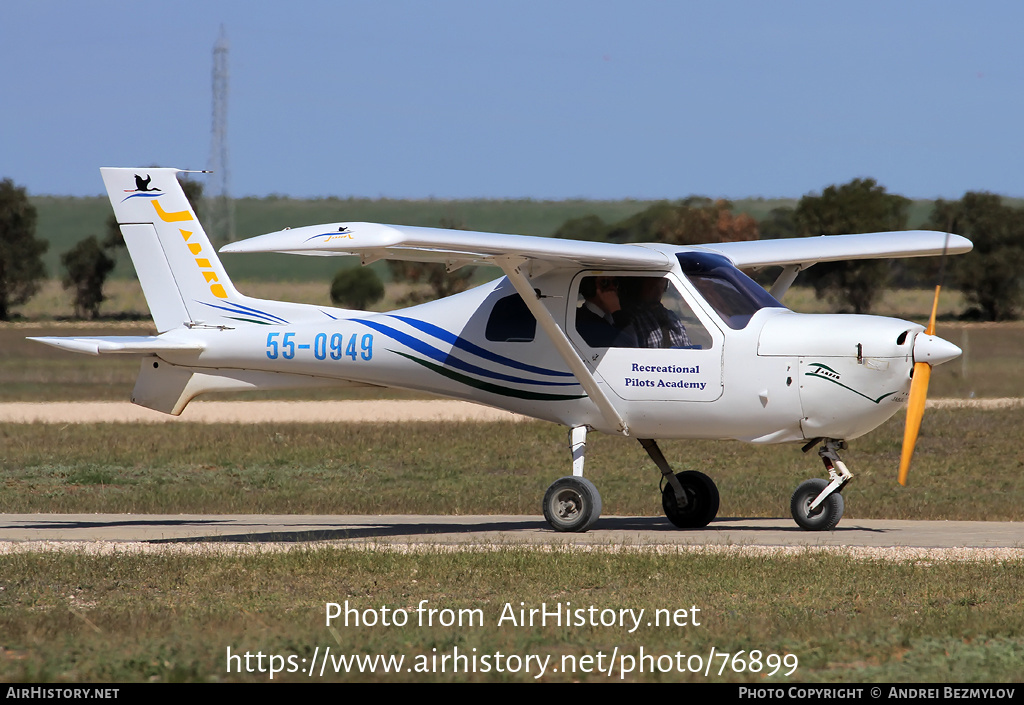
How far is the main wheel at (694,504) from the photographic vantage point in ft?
49.0

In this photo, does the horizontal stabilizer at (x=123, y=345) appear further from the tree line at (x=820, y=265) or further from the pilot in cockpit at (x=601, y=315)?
the tree line at (x=820, y=265)

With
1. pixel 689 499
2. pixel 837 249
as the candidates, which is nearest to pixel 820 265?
pixel 837 249

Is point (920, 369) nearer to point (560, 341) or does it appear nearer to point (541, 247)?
point (560, 341)

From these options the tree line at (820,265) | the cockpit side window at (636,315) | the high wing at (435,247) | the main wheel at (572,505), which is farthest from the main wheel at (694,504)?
the tree line at (820,265)

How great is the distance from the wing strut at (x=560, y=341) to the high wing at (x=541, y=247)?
0.19m

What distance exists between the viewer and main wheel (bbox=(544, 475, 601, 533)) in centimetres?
1377

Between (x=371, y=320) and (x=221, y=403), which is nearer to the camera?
(x=371, y=320)

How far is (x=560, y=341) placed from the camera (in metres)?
13.4

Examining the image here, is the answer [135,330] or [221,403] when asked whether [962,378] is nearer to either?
[221,403]

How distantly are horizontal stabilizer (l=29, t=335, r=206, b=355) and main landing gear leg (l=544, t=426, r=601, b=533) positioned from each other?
462 cm

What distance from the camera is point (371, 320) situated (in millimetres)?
14961

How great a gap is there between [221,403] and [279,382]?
23191 millimetres

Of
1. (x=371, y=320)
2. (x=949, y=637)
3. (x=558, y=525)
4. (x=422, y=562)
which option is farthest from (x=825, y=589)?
(x=371, y=320)

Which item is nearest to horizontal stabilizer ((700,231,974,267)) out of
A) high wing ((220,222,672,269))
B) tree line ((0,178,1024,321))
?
high wing ((220,222,672,269))
